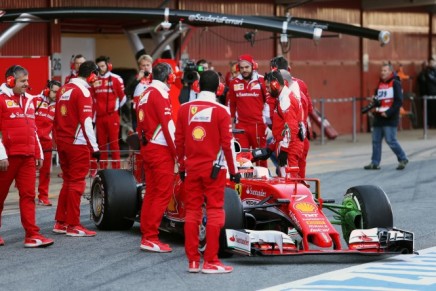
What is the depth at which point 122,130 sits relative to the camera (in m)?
22.4

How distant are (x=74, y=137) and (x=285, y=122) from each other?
245 cm

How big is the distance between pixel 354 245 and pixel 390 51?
66.6ft

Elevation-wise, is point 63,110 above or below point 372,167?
above

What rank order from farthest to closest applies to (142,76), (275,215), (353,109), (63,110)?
(353,109) < (142,76) < (63,110) < (275,215)

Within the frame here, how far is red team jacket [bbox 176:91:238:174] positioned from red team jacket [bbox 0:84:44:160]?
216 centimetres

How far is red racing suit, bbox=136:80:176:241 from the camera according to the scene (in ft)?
37.0

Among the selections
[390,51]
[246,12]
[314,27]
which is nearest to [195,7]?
[246,12]

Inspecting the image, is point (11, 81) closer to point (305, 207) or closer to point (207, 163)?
Result: point (207, 163)

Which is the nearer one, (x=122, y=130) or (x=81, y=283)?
(x=81, y=283)

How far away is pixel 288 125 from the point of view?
43.5ft

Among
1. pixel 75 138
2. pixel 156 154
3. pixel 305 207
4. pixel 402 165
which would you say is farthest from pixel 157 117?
pixel 402 165

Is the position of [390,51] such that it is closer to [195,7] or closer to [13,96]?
[195,7]

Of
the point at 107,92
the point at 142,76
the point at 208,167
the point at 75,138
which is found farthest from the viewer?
the point at 107,92

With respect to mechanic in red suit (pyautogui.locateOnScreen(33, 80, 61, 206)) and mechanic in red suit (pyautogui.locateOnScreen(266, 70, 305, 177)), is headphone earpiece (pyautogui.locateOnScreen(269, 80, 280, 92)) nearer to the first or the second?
mechanic in red suit (pyautogui.locateOnScreen(266, 70, 305, 177))
